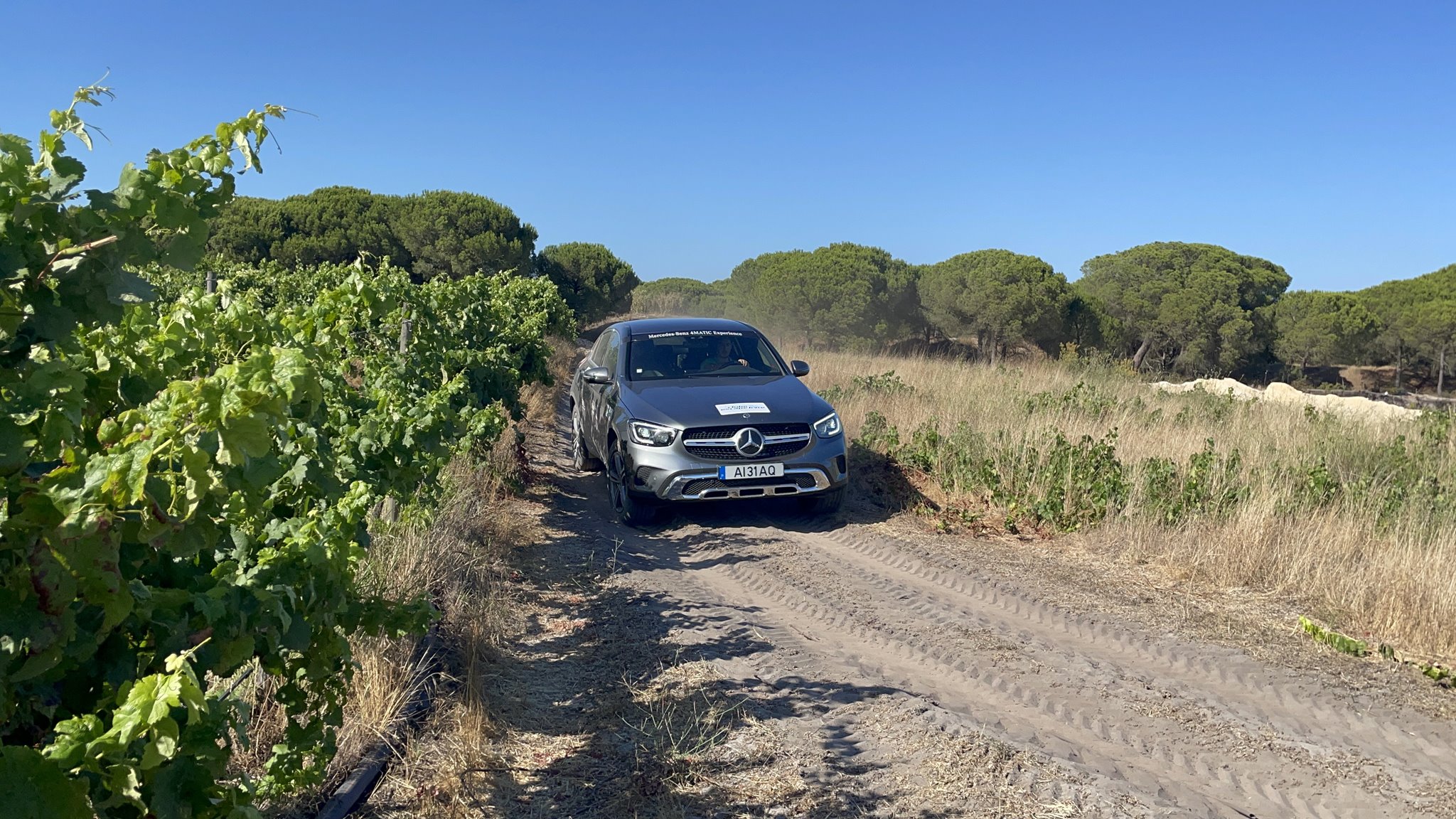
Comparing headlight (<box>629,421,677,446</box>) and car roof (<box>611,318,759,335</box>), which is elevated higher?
car roof (<box>611,318,759,335</box>)

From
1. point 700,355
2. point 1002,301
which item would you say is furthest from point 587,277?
point 700,355

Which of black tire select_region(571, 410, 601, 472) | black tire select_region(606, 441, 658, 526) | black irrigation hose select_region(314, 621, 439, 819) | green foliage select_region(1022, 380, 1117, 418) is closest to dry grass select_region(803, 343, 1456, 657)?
green foliage select_region(1022, 380, 1117, 418)

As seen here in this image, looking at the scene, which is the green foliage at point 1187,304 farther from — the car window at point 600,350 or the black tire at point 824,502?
the black tire at point 824,502

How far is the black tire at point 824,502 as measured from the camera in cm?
835

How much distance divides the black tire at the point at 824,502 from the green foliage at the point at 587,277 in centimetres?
3767

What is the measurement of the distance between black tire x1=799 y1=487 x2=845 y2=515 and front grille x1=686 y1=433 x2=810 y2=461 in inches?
19.4

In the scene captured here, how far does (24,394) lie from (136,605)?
54 centimetres

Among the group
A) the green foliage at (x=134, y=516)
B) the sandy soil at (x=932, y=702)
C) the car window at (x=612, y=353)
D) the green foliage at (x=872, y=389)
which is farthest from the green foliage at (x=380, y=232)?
the green foliage at (x=134, y=516)

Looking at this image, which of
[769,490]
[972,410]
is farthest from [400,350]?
[972,410]

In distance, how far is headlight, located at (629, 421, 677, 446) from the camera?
8031 millimetres

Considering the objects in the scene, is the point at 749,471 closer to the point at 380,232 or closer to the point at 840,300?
the point at 840,300

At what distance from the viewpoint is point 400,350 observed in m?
7.07

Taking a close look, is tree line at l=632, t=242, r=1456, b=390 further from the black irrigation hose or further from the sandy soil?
the black irrigation hose

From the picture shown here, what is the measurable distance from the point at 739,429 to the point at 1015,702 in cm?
378
